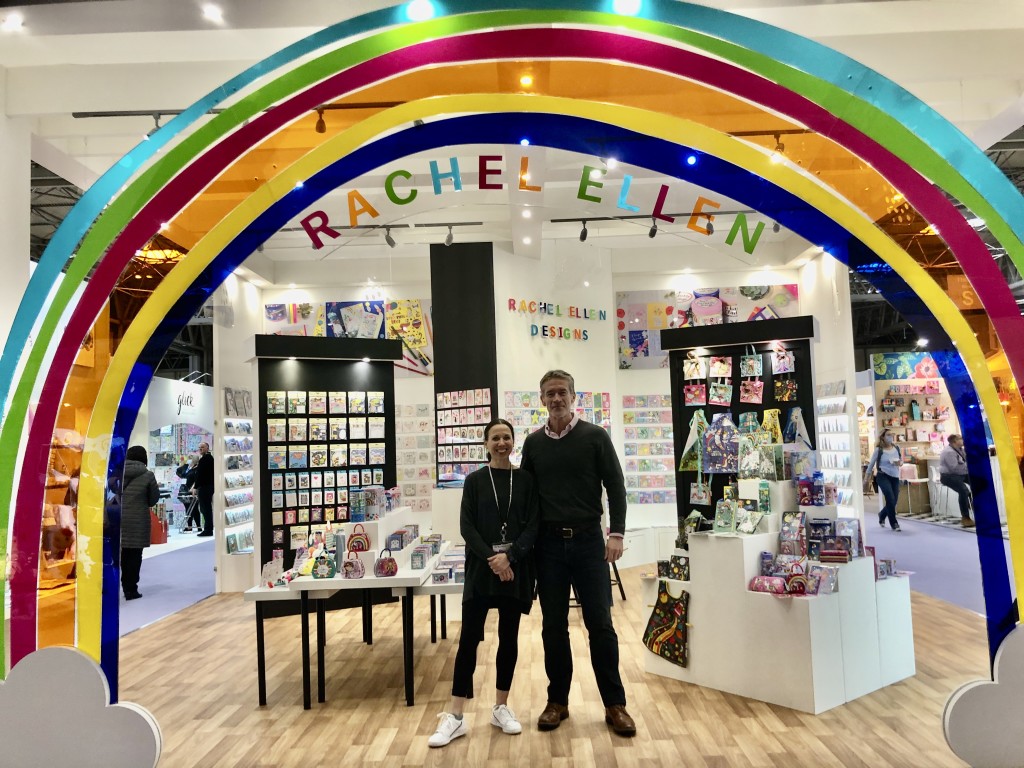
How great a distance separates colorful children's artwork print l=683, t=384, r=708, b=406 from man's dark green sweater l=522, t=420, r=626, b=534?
2.71 m

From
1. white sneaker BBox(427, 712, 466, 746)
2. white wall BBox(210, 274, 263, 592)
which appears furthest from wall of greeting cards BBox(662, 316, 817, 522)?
white wall BBox(210, 274, 263, 592)

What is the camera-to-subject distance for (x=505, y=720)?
12.0 feet

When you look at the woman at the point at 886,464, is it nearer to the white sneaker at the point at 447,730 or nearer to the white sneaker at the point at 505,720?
the white sneaker at the point at 505,720

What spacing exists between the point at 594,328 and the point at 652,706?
5.20m

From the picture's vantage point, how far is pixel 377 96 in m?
3.42

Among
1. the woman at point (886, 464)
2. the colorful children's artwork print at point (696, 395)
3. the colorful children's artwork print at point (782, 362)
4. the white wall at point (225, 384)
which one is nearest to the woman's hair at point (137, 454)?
the white wall at point (225, 384)

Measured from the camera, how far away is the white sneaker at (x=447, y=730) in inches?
138

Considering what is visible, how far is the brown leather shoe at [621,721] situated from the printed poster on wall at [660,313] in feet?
20.4

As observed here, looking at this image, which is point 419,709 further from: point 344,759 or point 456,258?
point 456,258

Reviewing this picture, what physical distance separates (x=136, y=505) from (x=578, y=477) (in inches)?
199

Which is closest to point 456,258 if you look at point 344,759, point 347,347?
point 347,347

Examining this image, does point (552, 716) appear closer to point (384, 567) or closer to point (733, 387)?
point (384, 567)

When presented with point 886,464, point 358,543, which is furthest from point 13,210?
point 886,464

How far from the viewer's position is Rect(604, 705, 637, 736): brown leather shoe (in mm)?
3566
